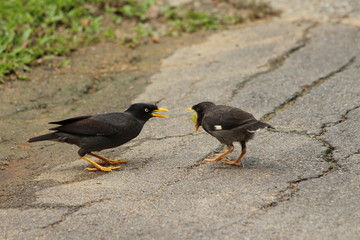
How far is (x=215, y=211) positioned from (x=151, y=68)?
476 cm

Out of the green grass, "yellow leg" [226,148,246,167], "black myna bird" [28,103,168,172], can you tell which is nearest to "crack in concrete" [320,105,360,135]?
"yellow leg" [226,148,246,167]

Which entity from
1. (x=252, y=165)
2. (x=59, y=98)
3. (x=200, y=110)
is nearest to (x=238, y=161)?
(x=252, y=165)

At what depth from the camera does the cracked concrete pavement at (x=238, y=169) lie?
4395 mm

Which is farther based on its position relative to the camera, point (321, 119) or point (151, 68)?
point (151, 68)

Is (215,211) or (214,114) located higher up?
(214,114)

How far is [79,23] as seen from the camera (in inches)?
409

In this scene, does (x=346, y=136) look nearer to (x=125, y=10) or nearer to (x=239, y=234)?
(x=239, y=234)

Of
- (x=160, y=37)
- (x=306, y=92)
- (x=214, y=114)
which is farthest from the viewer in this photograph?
(x=160, y=37)

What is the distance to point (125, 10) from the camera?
422 inches

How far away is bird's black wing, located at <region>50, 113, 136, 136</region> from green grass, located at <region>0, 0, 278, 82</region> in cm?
A: 329

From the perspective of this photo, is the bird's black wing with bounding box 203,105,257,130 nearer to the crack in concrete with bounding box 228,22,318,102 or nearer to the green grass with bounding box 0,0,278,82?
the crack in concrete with bounding box 228,22,318,102

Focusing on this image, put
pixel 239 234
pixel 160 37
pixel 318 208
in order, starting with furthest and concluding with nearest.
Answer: pixel 160 37 < pixel 318 208 < pixel 239 234

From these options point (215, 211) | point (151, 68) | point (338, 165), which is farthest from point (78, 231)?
point (151, 68)

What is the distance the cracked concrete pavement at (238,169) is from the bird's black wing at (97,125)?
0.40 m
